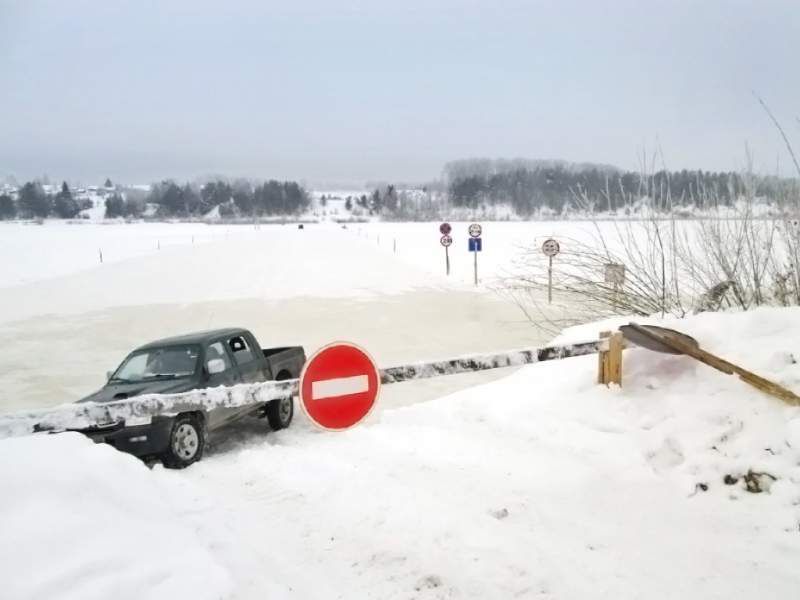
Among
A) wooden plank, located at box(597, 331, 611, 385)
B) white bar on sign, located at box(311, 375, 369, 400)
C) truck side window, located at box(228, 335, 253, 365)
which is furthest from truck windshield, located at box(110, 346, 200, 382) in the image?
wooden plank, located at box(597, 331, 611, 385)

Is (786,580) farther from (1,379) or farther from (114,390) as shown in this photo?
(1,379)

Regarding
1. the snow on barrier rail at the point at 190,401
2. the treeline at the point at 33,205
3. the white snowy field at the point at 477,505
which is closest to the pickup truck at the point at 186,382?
the white snowy field at the point at 477,505

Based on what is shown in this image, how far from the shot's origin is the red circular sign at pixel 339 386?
4.30 metres

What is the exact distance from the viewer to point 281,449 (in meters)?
5.99

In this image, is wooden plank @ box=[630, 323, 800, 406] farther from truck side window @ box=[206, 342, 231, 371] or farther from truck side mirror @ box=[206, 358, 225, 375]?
truck side window @ box=[206, 342, 231, 371]

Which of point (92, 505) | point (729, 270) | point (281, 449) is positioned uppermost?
point (729, 270)

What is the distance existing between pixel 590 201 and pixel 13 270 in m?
39.1

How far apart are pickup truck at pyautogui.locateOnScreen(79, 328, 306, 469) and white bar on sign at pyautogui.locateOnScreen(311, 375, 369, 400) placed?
10.3 feet

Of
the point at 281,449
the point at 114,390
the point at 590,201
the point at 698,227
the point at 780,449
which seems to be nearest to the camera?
the point at 780,449

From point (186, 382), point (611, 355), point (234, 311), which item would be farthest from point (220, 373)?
point (234, 311)

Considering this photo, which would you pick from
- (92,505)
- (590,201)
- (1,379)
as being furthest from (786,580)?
(1,379)

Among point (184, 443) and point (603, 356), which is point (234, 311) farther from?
point (603, 356)

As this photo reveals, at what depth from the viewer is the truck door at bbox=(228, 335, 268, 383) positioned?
865cm

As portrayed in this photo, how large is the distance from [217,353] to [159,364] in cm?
74
